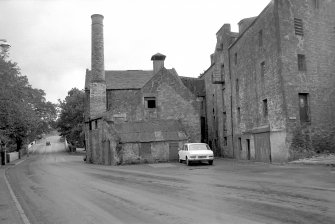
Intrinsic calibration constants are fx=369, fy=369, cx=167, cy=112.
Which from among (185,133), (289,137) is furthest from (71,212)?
(185,133)

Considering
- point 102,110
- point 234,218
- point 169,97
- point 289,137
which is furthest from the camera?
point 102,110

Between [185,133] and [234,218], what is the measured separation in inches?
1147

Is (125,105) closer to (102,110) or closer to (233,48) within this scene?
(102,110)

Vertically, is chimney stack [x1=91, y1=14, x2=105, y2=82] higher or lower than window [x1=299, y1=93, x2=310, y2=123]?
higher

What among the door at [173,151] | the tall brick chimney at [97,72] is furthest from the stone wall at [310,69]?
the tall brick chimney at [97,72]

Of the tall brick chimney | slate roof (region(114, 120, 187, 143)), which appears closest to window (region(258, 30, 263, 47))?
slate roof (region(114, 120, 187, 143))

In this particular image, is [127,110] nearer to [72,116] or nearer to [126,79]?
[126,79]

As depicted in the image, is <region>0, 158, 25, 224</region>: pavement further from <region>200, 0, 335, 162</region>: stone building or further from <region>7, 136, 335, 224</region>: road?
<region>200, 0, 335, 162</region>: stone building

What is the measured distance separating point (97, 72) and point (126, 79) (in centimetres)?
702

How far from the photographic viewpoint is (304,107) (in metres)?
Answer: 27.3

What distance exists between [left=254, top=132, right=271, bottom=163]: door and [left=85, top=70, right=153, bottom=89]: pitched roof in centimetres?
2141

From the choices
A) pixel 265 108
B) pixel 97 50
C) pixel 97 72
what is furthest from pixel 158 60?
pixel 265 108

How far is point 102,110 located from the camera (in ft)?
140

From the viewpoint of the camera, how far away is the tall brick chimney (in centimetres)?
4256
